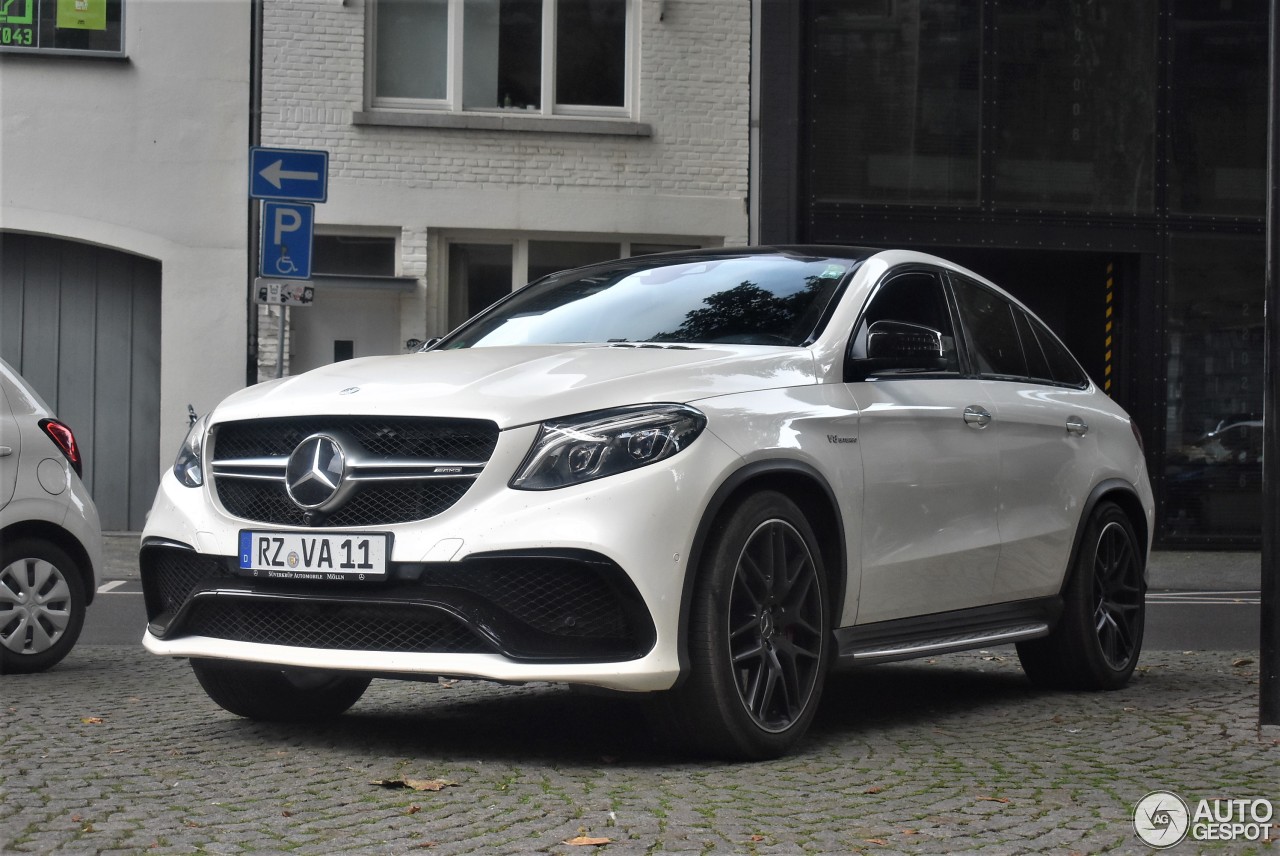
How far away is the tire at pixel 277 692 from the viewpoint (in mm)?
5934

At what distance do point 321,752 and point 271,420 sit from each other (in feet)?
3.39

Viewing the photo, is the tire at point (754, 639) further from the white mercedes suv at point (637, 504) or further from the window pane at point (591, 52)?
the window pane at point (591, 52)

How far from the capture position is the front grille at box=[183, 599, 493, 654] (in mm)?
4949

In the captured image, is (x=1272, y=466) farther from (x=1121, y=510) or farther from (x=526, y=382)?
(x=526, y=382)

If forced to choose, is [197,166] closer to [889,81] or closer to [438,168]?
[438,168]

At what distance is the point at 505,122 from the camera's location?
1728cm

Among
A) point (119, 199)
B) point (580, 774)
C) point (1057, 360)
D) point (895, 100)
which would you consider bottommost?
point (580, 774)

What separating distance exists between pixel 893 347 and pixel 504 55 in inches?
489

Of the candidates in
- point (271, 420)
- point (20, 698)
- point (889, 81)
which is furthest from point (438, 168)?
point (271, 420)

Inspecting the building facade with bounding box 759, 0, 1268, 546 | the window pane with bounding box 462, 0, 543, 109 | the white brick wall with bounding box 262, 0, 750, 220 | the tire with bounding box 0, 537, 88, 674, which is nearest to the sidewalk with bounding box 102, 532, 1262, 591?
the building facade with bounding box 759, 0, 1268, 546

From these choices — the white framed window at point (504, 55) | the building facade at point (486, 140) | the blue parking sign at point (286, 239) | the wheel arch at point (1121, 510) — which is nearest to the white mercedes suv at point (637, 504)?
the wheel arch at point (1121, 510)

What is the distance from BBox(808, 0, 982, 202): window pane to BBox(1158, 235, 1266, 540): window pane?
93.5 inches

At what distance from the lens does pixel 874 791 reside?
Result: 4.84 m

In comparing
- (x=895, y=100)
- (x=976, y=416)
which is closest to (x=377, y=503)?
(x=976, y=416)
